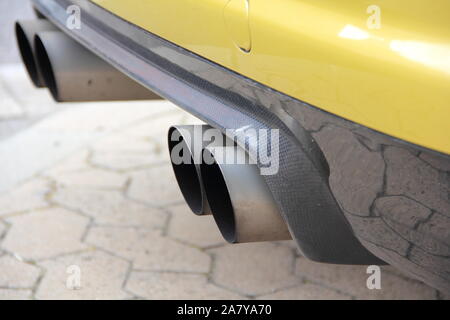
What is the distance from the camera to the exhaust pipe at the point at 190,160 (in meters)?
1.86

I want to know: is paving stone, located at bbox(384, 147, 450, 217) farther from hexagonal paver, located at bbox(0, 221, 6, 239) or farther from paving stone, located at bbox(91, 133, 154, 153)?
paving stone, located at bbox(91, 133, 154, 153)

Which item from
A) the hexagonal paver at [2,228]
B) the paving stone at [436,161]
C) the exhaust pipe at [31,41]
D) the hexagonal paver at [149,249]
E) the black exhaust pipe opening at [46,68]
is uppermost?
the exhaust pipe at [31,41]

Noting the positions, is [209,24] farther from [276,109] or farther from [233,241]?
[233,241]

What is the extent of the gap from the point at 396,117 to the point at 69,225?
199cm

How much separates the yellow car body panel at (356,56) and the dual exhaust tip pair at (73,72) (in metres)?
0.97

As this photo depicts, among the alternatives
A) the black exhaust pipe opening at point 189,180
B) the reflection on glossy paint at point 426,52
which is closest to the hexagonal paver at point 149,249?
the black exhaust pipe opening at point 189,180

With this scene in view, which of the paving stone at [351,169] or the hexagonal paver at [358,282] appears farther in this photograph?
the hexagonal paver at [358,282]

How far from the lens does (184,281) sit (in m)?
2.61

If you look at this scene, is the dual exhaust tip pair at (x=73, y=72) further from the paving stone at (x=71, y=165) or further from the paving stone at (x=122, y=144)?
the paving stone at (x=122, y=144)

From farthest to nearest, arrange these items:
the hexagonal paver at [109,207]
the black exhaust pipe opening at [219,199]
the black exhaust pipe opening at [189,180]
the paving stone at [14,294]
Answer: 1. the hexagonal paver at [109,207]
2. the paving stone at [14,294]
3. the black exhaust pipe opening at [189,180]
4. the black exhaust pipe opening at [219,199]

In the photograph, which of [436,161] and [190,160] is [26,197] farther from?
[436,161]

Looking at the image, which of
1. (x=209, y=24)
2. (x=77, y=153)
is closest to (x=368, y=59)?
(x=209, y=24)

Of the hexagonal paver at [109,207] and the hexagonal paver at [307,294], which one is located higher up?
the hexagonal paver at [109,207]

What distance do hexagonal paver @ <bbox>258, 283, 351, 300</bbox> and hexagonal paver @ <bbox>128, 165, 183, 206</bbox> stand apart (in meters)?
0.87
